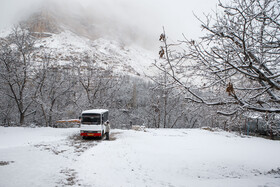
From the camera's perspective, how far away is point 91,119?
54.3 ft

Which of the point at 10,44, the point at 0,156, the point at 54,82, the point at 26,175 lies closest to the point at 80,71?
the point at 54,82

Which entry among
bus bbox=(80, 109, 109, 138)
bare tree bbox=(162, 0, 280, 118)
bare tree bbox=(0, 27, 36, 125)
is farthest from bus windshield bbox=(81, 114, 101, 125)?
bare tree bbox=(162, 0, 280, 118)

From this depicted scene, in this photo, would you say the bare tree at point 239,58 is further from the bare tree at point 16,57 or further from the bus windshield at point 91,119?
the bare tree at point 16,57

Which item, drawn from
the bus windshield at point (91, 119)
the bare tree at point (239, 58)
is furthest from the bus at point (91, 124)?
the bare tree at point (239, 58)

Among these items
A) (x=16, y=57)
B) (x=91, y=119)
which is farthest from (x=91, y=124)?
(x=16, y=57)

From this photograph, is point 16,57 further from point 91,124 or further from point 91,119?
point 91,124

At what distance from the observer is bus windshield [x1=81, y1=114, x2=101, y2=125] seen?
54.2 feet

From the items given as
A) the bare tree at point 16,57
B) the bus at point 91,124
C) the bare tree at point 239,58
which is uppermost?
the bare tree at point 16,57

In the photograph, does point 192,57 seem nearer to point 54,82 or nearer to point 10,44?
point 10,44

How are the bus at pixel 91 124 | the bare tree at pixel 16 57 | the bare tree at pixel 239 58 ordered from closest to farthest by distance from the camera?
1. the bare tree at pixel 239 58
2. the bus at pixel 91 124
3. the bare tree at pixel 16 57

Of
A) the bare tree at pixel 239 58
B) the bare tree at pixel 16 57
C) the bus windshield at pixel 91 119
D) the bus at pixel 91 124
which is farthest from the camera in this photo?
the bare tree at pixel 16 57

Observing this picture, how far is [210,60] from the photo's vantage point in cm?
462

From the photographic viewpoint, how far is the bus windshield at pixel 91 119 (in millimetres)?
16508

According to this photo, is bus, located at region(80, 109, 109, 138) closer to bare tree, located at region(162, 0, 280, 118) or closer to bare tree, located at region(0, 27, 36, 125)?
bare tree, located at region(0, 27, 36, 125)
